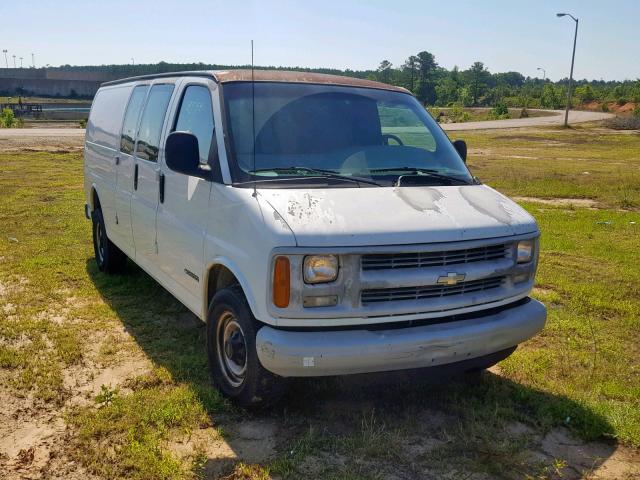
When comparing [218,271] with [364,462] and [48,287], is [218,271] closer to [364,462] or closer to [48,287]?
[364,462]

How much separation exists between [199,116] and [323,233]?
1.67 m

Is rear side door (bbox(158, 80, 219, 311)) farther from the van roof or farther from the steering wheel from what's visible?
the steering wheel

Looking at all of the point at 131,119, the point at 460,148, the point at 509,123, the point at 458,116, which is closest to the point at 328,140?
the point at 460,148

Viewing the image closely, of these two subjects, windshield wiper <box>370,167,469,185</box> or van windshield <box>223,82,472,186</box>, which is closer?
van windshield <box>223,82,472,186</box>

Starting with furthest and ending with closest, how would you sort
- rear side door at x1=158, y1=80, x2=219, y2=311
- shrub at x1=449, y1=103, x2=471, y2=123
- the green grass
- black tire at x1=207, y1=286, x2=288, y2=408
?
1. shrub at x1=449, y1=103, x2=471, y2=123
2. the green grass
3. rear side door at x1=158, y1=80, x2=219, y2=311
4. black tire at x1=207, y1=286, x2=288, y2=408

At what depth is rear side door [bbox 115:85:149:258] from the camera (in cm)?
573

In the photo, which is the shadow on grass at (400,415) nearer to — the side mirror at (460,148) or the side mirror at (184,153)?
the side mirror at (184,153)

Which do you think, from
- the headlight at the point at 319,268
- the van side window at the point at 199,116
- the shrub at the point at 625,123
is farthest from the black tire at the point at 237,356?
the shrub at the point at 625,123

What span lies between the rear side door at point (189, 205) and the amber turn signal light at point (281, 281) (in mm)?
990

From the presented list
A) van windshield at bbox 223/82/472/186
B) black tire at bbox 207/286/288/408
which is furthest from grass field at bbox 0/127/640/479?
van windshield at bbox 223/82/472/186

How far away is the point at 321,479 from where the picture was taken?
3.29m

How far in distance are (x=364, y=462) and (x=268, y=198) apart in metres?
1.56

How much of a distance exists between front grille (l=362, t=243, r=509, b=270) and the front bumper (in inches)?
14.2

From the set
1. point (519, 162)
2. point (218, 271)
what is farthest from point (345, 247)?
point (519, 162)
